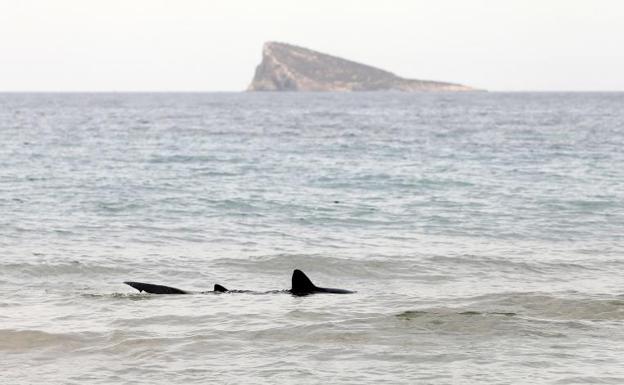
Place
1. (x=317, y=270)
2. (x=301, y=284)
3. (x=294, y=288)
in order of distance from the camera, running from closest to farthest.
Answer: (x=301, y=284) < (x=294, y=288) < (x=317, y=270)

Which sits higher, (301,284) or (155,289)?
(301,284)

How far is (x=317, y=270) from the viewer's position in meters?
17.3

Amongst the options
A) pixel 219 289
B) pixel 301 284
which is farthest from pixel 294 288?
pixel 219 289

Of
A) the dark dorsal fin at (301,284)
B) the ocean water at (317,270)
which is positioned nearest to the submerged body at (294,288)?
the dark dorsal fin at (301,284)

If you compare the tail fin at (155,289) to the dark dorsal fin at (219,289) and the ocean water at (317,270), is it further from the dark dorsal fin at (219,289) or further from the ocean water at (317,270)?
the dark dorsal fin at (219,289)

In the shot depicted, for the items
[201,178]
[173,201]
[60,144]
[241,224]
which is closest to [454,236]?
[241,224]

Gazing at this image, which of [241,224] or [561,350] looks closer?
[561,350]

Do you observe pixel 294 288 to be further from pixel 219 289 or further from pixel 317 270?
pixel 317 270

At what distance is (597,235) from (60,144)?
120 feet

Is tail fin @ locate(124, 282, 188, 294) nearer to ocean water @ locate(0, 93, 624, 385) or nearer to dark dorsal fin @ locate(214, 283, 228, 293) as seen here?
ocean water @ locate(0, 93, 624, 385)

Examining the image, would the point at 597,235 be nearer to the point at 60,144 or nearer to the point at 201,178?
the point at 201,178

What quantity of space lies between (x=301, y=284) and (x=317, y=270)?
11.3 feet

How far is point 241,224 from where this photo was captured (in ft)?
73.8

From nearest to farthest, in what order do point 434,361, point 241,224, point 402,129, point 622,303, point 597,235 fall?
point 434,361 < point 622,303 < point 597,235 < point 241,224 < point 402,129
